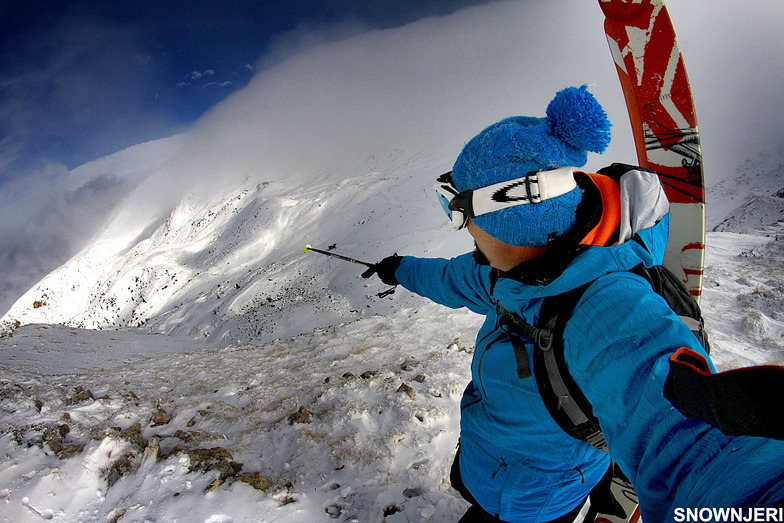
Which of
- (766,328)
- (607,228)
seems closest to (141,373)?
(607,228)

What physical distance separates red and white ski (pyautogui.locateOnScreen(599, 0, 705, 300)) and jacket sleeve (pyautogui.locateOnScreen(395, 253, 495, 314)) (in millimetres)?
2561

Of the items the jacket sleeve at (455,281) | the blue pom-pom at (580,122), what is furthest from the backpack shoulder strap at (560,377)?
the jacket sleeve at (455,281)

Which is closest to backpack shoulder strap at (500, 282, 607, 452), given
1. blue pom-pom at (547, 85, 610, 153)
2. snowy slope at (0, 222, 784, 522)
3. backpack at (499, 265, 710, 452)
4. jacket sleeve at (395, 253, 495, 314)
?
backpack at (499, 265, 710, 452)

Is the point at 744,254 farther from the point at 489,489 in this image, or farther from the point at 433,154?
the point at 433,154

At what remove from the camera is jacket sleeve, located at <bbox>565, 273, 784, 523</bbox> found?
25.9 inches

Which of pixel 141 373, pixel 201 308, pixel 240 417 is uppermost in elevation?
pixel 240 417

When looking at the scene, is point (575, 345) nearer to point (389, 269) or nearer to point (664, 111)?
point (389, 269)

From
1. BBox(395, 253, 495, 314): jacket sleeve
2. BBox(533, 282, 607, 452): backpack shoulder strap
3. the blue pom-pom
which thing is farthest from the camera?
BBox(395, 253, 495, 314): jacket sleeve

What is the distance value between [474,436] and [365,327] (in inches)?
182

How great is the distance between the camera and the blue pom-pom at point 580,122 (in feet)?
3.76

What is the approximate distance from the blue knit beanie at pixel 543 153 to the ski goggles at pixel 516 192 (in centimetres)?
2

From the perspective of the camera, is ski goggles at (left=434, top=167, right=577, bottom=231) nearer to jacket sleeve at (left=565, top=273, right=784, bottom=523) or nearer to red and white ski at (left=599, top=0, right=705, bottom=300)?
jacket sleeve at (left=565, top=273, right=784, bottom=523)

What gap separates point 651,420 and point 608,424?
14 cm

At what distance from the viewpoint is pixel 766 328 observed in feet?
13.9
